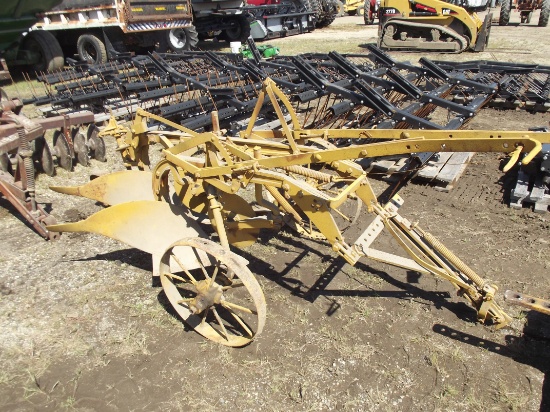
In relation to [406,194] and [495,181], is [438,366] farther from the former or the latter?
[495,181]

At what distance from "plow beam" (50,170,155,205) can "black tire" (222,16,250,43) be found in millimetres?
13977

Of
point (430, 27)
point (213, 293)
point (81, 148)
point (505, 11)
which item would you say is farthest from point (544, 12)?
point (213, 293)

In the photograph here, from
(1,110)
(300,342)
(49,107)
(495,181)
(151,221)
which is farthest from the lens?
(49,107)

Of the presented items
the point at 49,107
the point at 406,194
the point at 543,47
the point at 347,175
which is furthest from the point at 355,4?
the point at 347,175

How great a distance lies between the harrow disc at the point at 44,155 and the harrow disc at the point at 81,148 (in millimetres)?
431

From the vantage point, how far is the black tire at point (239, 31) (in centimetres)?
1659

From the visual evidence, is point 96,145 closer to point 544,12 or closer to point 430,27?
point 430,27

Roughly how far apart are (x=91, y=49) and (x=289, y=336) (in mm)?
12120

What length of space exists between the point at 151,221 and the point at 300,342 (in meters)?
1.57

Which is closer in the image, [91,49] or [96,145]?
[96,145]

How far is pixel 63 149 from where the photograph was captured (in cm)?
610

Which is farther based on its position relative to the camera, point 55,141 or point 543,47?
point 543,47

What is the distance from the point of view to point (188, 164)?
3256 millimetres

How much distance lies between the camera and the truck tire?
13164mm
